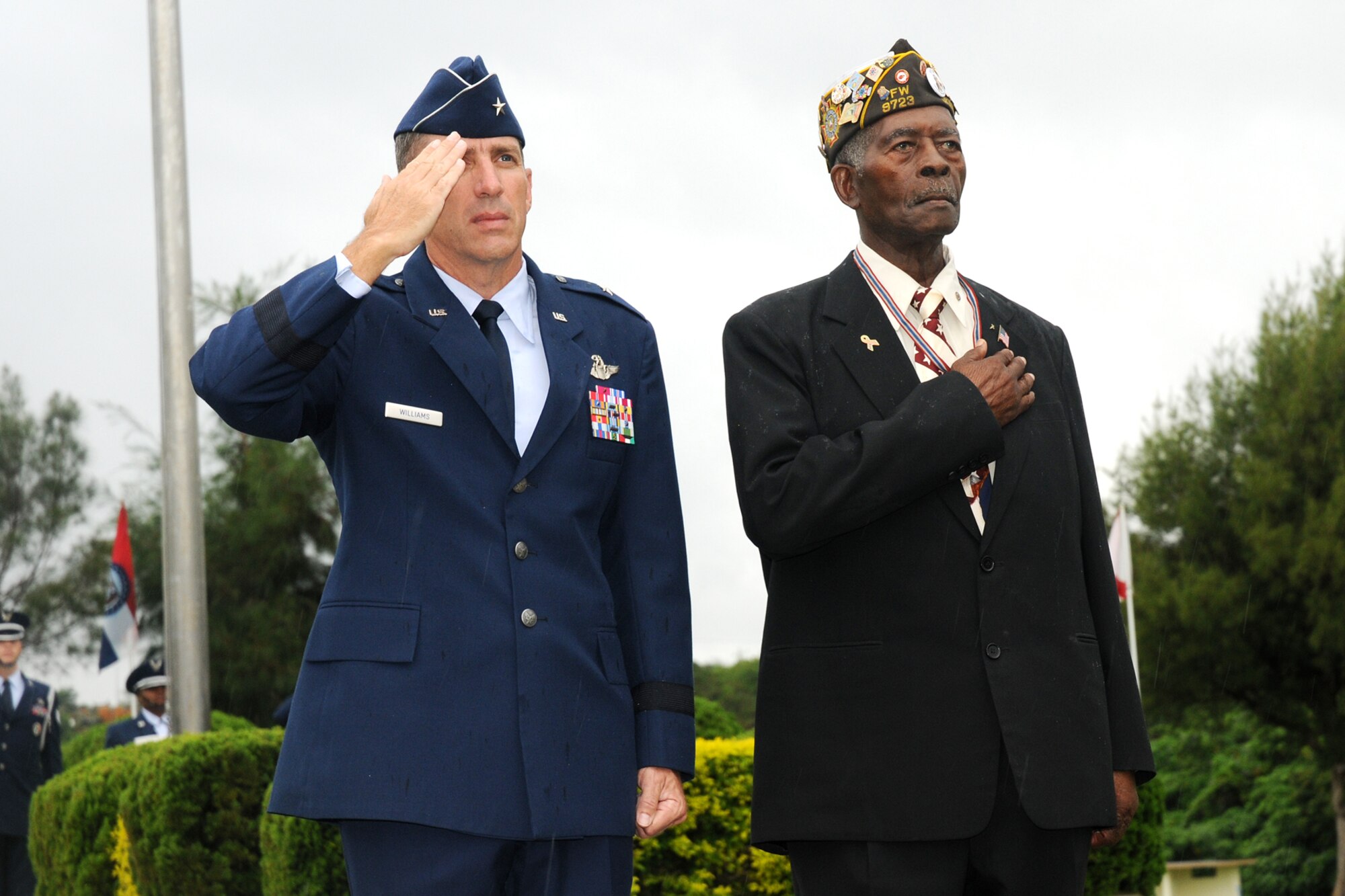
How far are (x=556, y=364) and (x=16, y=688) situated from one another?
1115 centimetres

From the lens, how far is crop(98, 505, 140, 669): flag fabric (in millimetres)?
15219

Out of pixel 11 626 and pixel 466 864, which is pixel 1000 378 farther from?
pixel 11 626

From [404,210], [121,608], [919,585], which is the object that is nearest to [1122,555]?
[121,608]

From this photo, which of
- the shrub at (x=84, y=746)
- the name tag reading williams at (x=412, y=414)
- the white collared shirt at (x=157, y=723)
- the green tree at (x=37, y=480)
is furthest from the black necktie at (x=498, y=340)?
the green tree at (x=37, y=480)

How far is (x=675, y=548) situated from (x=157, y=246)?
8.27m

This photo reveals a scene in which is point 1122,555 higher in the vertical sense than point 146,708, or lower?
higher

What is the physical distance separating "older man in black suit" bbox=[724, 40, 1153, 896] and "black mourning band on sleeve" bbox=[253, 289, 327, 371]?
800 millimetres

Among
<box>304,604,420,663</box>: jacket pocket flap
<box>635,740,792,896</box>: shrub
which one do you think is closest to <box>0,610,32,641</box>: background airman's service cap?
<box>635,740,792,896</box>: shrub

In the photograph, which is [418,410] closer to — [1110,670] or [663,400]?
[663,400]

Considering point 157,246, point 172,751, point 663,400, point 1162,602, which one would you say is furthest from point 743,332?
point 1162,602

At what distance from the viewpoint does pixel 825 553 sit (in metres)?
3.07

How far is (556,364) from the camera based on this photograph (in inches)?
122

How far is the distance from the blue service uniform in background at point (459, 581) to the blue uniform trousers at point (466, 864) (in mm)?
41

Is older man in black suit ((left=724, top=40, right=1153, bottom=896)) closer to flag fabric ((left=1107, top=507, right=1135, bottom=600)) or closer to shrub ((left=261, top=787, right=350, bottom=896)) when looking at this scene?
shrub ((left=261, top=787, right=350, bottom=896))
